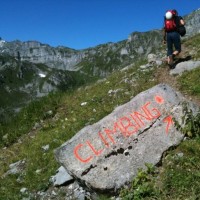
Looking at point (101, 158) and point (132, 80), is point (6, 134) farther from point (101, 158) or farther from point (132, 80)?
point (101, 158)

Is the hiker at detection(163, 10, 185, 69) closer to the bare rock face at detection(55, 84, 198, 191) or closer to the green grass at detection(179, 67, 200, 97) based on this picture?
the green grass at detection(179, 67, 200, 97)

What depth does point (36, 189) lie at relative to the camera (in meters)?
10.3

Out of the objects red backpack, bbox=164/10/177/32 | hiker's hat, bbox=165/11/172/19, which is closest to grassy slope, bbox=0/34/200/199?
red backpack, bbox=164/10/177/32

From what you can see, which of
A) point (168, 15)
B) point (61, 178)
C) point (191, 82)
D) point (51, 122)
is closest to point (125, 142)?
point (61, 178)

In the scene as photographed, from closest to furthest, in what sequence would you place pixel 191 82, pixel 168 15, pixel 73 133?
pixel 73 133, pixel 191 82, pixel 168 15

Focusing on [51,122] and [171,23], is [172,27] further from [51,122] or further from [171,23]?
[51,122]

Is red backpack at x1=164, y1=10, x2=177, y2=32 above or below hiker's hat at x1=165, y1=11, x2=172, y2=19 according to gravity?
below

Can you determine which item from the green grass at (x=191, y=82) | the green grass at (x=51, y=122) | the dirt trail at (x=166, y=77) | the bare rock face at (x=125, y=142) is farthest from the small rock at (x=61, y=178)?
the dirt trail at (x=166, y=77)

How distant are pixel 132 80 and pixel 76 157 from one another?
8.79 m

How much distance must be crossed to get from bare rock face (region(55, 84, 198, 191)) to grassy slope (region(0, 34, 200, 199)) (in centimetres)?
44

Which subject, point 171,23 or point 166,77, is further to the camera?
point 166,77

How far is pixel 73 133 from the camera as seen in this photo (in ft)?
42.5

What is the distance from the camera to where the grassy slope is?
8141 mm

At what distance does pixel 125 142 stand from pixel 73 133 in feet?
12.8
